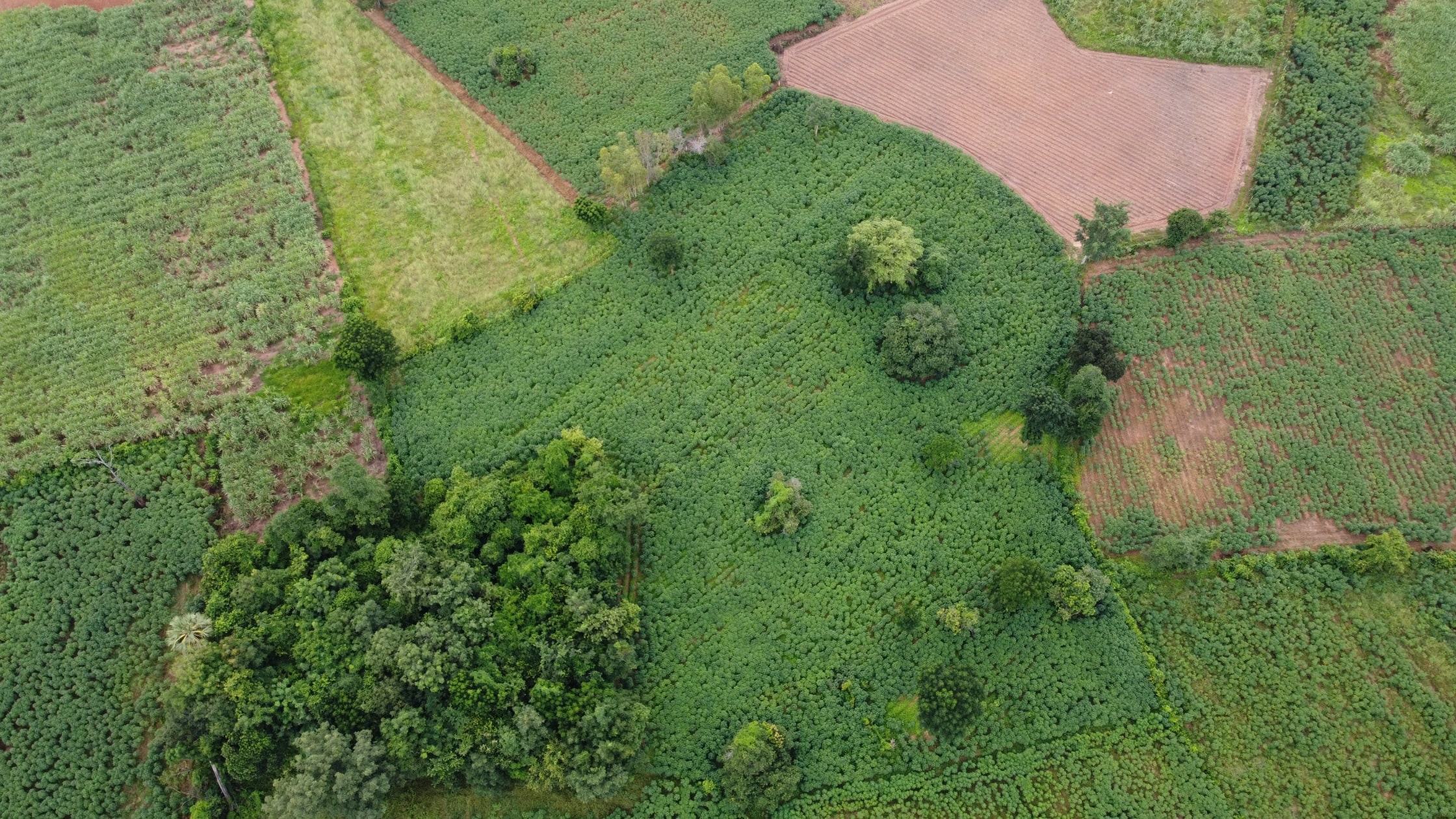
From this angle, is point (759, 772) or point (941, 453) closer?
point (759, 772)

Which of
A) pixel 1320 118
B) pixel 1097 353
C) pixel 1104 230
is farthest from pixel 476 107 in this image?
pixel 1320 118

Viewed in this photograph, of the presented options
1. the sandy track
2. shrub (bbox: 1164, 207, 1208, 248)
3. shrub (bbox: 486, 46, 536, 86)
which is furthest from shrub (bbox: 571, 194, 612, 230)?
shrub (bbox: 1164, 207, 1208, 248)

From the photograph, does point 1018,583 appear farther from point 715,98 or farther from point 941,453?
point 715,98

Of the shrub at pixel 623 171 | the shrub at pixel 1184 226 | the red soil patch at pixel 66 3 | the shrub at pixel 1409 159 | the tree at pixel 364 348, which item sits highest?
the red soil patch at pixel 66 3

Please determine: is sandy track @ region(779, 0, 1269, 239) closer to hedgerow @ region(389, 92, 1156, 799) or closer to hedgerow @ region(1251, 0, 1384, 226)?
hedgerow @ region(1251, 0, 1384, 226)

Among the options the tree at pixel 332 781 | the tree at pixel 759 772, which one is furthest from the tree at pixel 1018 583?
the tree at pixel 332 781

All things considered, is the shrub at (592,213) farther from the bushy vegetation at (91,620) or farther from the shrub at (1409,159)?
the shrub at (1409,159)
